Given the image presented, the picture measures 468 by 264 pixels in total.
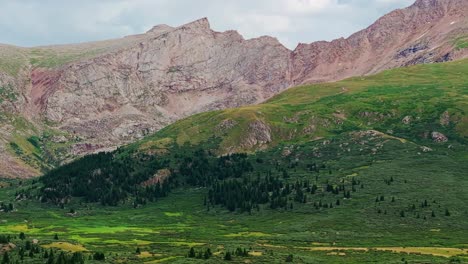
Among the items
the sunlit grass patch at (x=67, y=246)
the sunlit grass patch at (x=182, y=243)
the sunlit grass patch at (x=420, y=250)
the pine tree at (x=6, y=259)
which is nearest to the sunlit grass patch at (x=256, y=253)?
the sunlit grass patch at (x=420, y=250)

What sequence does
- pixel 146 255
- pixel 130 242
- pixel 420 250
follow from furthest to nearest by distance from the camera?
1. pixel 130 242
2. pixel 420 250
3. pixel 146 255

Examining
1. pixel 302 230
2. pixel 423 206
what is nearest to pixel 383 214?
pixel 423 206

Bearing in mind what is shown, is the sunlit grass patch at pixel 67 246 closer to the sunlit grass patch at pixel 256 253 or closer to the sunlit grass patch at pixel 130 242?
the sunlit grass patch at pixel 130 242

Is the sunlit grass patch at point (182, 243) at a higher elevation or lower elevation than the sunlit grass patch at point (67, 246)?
lower

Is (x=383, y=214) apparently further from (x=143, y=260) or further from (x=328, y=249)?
(x=143, y=260)

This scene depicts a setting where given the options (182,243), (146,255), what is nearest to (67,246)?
(146,255)

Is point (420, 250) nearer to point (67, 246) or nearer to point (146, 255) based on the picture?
point (146, 255)

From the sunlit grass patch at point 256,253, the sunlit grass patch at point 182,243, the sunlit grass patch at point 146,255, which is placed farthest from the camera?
the sunlit grass patch at point 182,243

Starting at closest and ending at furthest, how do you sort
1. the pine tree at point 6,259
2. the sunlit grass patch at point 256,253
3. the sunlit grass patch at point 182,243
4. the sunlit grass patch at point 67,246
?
1. the pine tree at point 6,259
2. the sunlit grass patch at point 256,253
3. the sunlit grass patch at point 67,246
4. the sunlit grass patch at point 182,243

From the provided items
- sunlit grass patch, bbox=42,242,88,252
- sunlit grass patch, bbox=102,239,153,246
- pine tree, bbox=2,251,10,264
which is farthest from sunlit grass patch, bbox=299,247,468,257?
pine tree, bbox=2,251,10,264

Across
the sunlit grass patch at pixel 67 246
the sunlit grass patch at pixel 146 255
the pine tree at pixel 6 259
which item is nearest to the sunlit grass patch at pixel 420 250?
the sunlit grass patch at pixel 146 255

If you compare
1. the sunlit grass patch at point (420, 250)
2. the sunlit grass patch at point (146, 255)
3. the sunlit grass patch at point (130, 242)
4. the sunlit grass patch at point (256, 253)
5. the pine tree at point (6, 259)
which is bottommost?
the sunlit grass patch at point (420, 250)

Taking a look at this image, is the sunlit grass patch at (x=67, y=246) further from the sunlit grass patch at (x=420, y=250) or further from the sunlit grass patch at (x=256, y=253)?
the sunlit grass patch at (x=420, y=250)

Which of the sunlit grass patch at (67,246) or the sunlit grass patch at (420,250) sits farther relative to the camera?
the sunlit grass patch at (67,246)
